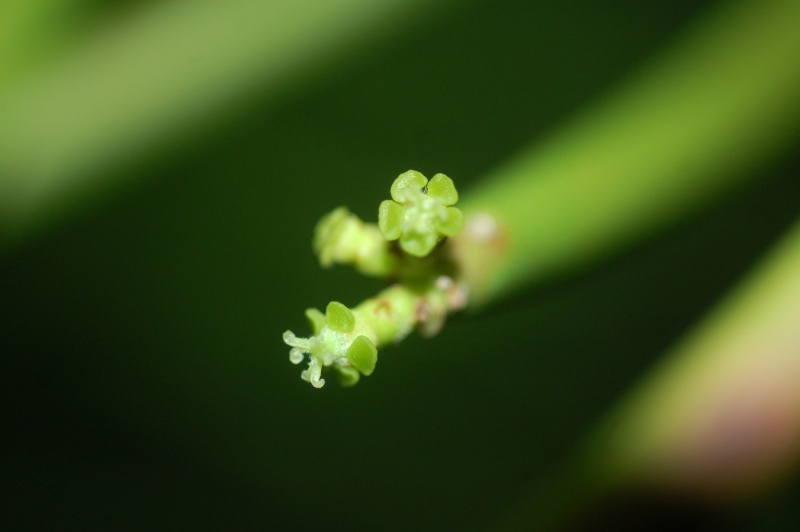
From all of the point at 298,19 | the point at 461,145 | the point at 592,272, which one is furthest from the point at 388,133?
the point at 592,272

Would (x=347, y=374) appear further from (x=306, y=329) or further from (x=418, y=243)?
(x=306, y=329)

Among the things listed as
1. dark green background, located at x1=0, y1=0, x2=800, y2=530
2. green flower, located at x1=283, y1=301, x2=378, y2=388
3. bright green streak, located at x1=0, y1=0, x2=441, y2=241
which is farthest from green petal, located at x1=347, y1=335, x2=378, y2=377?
dark green background, located at x1=0, y1=0, x2=800, y2=530

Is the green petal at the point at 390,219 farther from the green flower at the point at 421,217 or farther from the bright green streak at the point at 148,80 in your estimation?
the bright green streak at the point at 148,80

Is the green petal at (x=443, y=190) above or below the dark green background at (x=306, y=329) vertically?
below

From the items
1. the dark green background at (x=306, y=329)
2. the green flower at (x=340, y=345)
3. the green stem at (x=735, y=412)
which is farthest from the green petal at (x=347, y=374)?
the dark green background at (x=306, y=329)

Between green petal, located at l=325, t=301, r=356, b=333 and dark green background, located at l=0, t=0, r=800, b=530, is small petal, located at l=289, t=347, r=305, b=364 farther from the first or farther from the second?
dark green background, located at l=0, t=0, r=800, b=530
